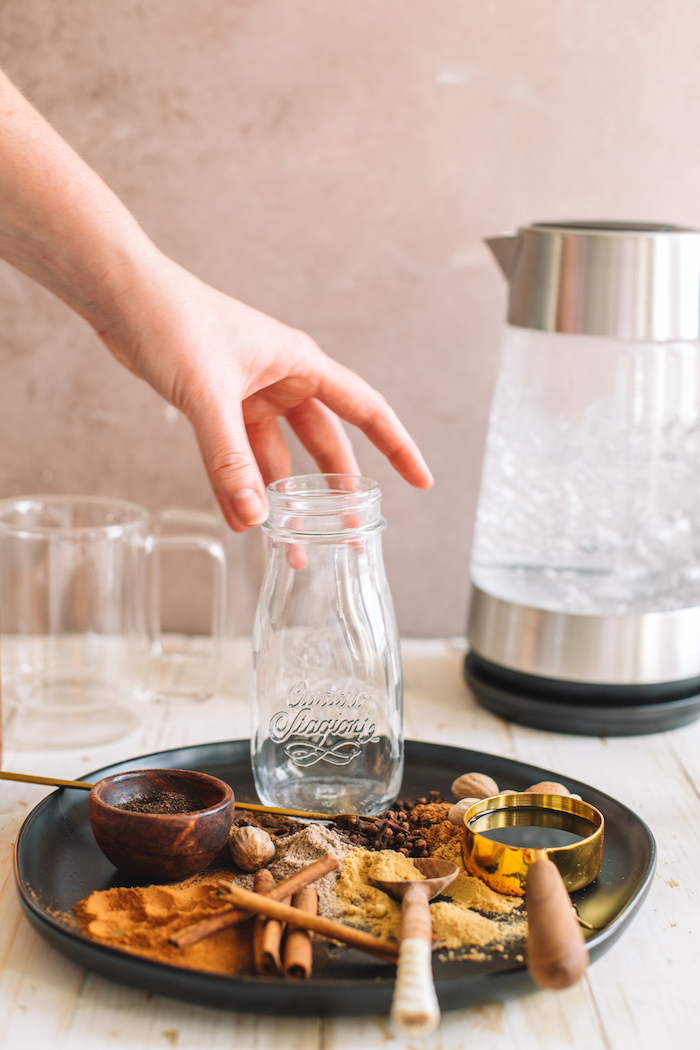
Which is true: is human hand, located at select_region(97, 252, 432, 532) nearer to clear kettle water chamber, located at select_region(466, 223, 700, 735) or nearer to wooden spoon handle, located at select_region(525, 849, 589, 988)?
clear kettle water chamber, located at select_region(466, 223, 700, 735)

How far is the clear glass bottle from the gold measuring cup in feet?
0.36

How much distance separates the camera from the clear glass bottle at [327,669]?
722mm

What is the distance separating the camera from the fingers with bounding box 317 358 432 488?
0.82 meters

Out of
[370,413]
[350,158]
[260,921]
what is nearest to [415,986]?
[260,921]

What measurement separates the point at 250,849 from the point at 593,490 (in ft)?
A: 1.80

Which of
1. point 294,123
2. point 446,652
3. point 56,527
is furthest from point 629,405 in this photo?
point 56,527

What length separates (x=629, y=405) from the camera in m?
0.96

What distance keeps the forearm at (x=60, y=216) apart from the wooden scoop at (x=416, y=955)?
19.3 inches

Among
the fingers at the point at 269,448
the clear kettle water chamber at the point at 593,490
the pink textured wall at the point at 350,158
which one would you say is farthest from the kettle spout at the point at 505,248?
the fingers at the point at 269,448

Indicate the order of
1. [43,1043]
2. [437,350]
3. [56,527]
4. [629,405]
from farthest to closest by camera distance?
[437,350] → [56,527] → [629,405] → [43,1043]

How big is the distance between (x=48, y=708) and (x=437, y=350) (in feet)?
2.06

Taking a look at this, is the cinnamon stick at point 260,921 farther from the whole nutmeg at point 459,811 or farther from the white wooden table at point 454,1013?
the whole nutmeg at point 459,811

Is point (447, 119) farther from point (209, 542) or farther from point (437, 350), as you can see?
point (209, 542)

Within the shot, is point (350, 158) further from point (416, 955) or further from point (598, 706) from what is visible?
point (416, 955)
